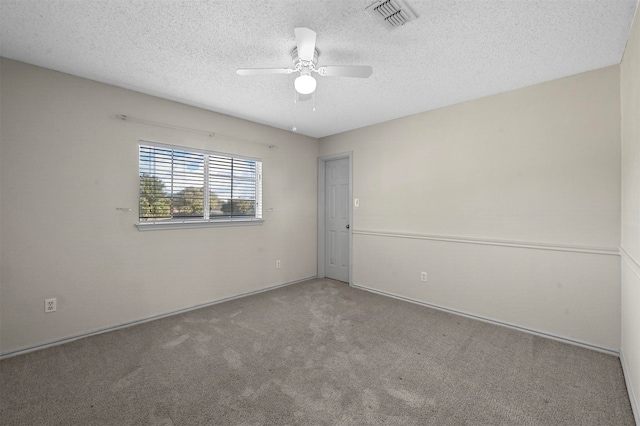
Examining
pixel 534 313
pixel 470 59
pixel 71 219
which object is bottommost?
pixel 534 313

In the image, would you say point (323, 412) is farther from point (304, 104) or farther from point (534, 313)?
point (304, 104)

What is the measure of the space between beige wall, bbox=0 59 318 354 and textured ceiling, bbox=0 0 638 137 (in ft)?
1.01

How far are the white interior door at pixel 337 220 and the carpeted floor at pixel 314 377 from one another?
1.72m

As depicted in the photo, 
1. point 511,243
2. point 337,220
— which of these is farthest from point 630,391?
point 337,220

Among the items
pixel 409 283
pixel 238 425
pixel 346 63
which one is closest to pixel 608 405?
pixel 409 283

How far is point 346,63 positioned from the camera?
7.86 feet

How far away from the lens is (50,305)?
8.29 ft

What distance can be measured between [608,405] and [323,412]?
184 cm

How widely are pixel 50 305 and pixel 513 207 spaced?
4.57 meters

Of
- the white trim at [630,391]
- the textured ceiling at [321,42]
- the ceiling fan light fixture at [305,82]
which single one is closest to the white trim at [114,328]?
the textured ceiling at [321,42]

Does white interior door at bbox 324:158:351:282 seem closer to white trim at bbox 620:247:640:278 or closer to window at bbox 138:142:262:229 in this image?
window at bbox 138:142:262:229

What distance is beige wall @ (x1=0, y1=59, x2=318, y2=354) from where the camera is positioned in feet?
7.78

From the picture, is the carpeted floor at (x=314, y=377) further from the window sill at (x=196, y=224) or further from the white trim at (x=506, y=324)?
the window sill at (x=196, y=224)

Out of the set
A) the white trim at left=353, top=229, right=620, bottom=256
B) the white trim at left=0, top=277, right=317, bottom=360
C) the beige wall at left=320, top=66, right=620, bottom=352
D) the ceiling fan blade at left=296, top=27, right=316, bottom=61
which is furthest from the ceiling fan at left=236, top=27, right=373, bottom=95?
the white trim at left=0, top=277, right=317, bottom=360
